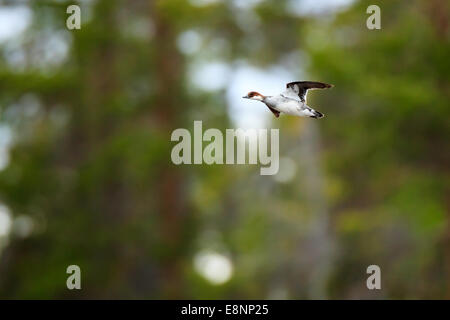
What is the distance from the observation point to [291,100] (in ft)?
7.57

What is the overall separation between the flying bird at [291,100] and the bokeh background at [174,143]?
23.6 feet

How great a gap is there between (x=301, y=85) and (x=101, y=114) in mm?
11126

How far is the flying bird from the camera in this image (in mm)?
2201

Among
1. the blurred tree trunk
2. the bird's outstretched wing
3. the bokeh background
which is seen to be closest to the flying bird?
the bird's outstretched wing

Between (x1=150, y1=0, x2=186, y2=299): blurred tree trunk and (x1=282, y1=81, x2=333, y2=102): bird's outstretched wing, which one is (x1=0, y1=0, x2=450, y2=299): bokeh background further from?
(x1=282, y1=81, x2=333, y2=102): bird's outstretched wing

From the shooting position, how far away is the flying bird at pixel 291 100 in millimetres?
A: 2201

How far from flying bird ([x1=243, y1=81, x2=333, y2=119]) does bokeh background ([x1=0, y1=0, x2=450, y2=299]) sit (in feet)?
23.6

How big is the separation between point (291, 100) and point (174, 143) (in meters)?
9.85

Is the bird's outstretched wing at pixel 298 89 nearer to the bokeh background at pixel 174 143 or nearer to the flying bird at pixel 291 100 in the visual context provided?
the flying bird at pixel 291 100

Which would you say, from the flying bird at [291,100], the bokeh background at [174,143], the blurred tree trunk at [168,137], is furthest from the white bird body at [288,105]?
the blurred tree trunk at [168,137]

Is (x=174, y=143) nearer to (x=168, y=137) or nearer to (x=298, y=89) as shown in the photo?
(x=168, y=137)

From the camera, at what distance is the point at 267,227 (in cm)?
1909

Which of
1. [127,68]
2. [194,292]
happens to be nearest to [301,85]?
[194,292]

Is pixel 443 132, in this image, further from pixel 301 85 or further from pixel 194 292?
pixel 301 85
